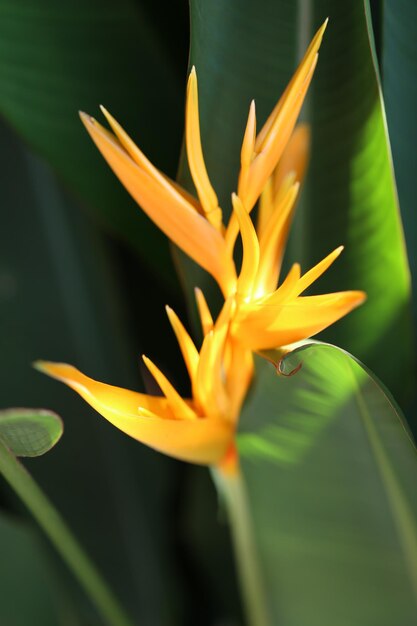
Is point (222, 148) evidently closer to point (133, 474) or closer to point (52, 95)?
point (52, 95)

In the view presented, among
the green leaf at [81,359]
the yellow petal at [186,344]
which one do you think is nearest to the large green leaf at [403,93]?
the yellow petal at [186,344]

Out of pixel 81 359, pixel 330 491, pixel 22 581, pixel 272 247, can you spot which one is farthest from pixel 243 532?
pixel 81 359

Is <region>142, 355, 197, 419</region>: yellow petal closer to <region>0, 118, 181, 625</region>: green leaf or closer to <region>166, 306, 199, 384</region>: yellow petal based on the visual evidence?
<region>166, 306, 199, 384</region>: yellow petal

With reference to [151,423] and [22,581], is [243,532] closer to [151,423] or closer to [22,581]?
[151,423]

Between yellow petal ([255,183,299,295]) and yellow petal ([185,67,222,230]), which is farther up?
yellow petal ([185,67,222,230])

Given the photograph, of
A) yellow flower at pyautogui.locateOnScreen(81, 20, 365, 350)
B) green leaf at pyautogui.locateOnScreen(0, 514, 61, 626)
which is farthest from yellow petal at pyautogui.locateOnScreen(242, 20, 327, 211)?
green leaf at pyautogui.locateOnScreen(0, 514, 61, 626)

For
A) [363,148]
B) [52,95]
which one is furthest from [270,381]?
[52,95]
